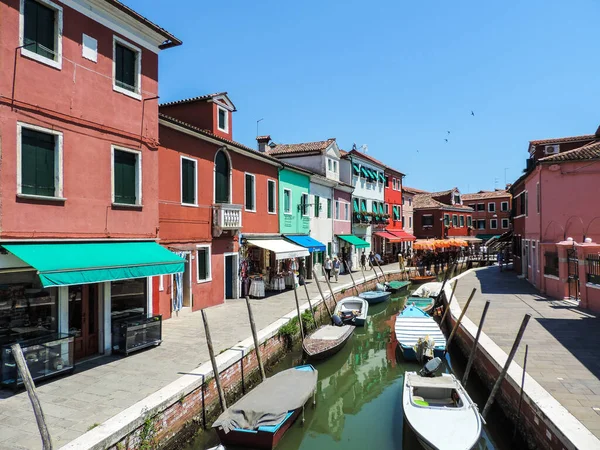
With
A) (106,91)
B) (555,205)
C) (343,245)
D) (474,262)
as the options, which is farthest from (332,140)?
(474,262)

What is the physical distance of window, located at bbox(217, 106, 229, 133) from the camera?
17094 millimetres

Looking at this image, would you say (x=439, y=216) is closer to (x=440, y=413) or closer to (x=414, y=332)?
(x=414, y=332)

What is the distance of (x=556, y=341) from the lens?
10.8 metres

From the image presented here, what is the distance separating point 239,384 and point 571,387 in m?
7.00

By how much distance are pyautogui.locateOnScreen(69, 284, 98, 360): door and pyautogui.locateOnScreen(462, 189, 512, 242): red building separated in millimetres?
57103

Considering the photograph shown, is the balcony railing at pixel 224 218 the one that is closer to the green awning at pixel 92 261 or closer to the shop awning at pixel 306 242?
the green awning at pixel 92 261

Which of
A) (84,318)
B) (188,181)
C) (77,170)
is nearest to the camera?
(77,170)

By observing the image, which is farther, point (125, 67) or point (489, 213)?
point (489, 213)

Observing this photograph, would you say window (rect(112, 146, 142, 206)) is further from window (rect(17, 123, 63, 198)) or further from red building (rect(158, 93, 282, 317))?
red building (rect(158, 93, 282, 317))

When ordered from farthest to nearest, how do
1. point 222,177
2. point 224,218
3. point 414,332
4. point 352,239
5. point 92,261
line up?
point 352,239 → point 222,177 → point 224,218 → point 414,332 → point 92,261

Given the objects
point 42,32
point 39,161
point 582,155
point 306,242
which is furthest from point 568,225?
point 42,32

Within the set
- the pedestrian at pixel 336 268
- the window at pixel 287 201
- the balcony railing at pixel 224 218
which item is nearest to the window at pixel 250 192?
the balcony railing at pixel 224 218

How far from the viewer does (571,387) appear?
7.77 metres

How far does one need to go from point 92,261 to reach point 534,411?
892 cm
